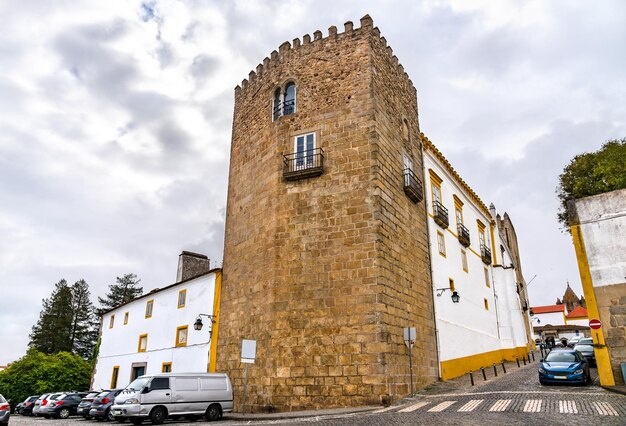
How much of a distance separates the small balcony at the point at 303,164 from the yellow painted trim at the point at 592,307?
851cm

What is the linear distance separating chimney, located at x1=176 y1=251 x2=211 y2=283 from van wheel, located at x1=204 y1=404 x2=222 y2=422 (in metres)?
11.7

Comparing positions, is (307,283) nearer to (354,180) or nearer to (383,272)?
(383,272)

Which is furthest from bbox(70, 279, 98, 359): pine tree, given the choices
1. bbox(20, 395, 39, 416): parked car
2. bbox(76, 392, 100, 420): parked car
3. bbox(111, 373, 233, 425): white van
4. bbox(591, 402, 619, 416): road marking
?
bbox(591, 402, 619, 416): road marking

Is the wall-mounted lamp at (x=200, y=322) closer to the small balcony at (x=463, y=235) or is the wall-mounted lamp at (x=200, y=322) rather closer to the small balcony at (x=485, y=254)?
the small balcony at (x=463, y=235)

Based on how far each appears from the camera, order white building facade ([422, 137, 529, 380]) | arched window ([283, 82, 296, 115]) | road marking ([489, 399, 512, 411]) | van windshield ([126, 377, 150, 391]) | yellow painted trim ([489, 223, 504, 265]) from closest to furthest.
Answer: road marking ([489, 399, 512, 411]) < van windshield ([126, 377, 150, 391]) < arched window ([283, 82, 296, 115]) < white building facade ([422, 137, 529, 380]) < yellow painted trim ([489, 223, 504, 265])

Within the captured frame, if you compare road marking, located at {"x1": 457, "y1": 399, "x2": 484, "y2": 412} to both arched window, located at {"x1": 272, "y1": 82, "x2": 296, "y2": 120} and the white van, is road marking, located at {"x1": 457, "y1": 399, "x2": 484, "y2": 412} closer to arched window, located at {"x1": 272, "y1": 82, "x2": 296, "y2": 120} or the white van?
the white van

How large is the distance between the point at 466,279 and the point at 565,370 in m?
8.76

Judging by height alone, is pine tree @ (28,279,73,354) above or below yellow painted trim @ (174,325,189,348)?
above

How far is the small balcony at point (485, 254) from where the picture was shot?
27359mm

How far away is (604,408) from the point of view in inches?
401

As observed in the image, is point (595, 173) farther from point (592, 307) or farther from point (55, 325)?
point (55, 325)

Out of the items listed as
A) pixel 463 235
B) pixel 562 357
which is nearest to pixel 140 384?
pixel 562 357

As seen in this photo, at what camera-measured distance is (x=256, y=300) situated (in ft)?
52.7

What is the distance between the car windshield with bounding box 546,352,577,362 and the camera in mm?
15531
